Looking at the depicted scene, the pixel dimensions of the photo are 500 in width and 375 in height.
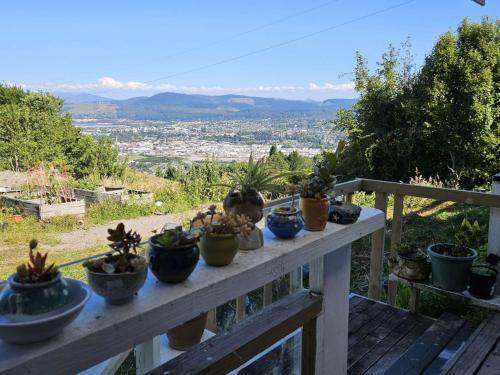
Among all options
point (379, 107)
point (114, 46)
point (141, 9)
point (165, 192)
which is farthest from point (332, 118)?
point (114, 46)

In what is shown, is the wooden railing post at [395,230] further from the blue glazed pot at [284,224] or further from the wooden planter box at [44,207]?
the wooden planter box at [44,207]

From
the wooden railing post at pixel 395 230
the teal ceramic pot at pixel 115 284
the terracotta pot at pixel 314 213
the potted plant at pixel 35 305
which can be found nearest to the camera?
the potted plant at pixel 35 305

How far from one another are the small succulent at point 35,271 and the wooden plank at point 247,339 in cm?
33

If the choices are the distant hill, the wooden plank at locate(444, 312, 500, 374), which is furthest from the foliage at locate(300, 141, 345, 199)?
the distant hill

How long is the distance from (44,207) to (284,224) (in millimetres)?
5216

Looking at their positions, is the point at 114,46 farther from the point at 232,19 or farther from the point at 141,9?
the point at 141,9

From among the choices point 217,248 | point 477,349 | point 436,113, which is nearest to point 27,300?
point 217,248

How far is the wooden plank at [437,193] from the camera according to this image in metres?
2.03

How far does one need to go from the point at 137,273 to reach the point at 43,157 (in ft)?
37.1

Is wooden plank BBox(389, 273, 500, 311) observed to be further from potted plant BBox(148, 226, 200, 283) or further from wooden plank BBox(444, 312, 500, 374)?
A: potted plant BBox(148, 226, 200, 283)

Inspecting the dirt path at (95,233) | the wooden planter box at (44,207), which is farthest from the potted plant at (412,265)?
the wooden planter box at (44,207)

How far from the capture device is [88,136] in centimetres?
1210

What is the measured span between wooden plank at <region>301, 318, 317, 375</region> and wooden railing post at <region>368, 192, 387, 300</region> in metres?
1.32

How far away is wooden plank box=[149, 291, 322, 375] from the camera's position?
0.82 metres
